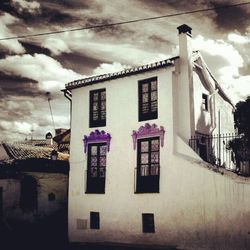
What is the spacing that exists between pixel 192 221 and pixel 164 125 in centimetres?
407

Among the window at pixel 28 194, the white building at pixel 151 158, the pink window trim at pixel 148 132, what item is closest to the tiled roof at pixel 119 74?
the white building at pixel 151 158

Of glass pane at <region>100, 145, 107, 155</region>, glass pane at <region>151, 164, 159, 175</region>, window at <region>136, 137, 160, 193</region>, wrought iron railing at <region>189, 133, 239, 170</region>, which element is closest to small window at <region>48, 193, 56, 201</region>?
glass pane at <region>100, 145, 107, 155</region>

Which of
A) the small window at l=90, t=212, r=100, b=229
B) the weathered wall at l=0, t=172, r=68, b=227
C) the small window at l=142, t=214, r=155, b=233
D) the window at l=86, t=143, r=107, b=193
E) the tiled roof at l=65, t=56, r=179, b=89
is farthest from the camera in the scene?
the weathered wall at l=0, t=172, r=68, b=227

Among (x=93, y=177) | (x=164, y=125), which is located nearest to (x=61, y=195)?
(x=93, y=177)

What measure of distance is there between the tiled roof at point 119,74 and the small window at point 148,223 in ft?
20.6

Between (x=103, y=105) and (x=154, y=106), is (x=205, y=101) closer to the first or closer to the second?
(x=154, y=106)

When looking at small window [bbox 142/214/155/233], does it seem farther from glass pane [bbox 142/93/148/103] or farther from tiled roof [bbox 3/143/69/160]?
tiled roof [bbox 3/143/69/160]

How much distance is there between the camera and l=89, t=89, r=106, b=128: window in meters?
18.5

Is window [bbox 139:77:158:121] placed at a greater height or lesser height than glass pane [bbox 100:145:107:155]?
greater

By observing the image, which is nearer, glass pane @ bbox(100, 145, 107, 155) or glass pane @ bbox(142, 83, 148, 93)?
glass pane @ bbox(142, 83, 148, 93)

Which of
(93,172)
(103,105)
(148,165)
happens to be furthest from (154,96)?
(93,172)

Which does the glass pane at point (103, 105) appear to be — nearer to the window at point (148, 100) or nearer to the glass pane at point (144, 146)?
the window at point (148, 100)

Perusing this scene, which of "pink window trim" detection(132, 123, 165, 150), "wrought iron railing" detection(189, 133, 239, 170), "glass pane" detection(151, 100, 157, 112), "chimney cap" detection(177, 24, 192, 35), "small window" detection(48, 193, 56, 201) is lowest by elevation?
"small window" detection(48, 193, 56, 201)

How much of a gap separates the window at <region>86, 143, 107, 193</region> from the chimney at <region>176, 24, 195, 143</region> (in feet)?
13.2
